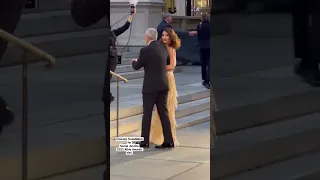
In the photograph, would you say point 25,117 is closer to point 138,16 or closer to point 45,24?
point 45,24

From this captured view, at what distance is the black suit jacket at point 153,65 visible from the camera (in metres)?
9.87

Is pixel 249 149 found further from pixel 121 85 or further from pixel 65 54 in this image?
pixel 121 85

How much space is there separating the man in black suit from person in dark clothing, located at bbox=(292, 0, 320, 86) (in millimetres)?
4615

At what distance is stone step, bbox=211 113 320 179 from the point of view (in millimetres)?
5449

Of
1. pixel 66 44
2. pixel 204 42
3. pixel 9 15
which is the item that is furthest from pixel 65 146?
pixel 204 42

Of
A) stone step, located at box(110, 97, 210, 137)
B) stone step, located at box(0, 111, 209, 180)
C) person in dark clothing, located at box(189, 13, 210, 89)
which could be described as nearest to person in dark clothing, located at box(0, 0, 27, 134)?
stone step, located at box(0, 111, 209, 180)

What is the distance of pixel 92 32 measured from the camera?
6.16 metres

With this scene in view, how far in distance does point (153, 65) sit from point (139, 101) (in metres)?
3.26

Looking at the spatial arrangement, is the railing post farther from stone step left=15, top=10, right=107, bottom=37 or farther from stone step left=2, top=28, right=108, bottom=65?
stone step left=15, top=10, right=107, bottom=37

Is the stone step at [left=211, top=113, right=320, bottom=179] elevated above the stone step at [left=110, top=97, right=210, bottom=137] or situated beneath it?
elevated above

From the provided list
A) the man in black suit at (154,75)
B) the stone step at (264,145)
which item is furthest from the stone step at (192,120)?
the stone step at (264,145)

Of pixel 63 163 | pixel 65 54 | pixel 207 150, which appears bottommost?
pixel 207 150

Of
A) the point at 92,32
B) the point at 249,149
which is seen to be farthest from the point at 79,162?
the point at 249,149

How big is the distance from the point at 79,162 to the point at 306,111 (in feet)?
7.24
